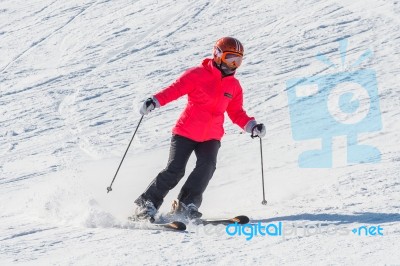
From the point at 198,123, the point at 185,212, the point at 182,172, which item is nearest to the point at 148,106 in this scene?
the point at 198,123

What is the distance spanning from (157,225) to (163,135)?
13.4 ft

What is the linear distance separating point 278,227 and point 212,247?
2.03ft

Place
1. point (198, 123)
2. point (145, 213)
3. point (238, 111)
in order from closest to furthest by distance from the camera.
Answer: point (145, 213) < point (198, 123) < point (238, 111)

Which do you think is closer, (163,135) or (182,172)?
(182,172)

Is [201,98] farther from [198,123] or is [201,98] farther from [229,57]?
[229,57]

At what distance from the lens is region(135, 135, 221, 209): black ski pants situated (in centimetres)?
520

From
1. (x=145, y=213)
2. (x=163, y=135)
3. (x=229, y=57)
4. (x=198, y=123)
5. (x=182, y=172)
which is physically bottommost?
(x=145, y=213)

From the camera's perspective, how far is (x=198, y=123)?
5.21 m

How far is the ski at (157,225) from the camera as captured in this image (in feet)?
15.0

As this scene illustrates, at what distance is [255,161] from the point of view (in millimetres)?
7156

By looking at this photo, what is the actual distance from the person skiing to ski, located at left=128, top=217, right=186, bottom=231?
0.66 ft

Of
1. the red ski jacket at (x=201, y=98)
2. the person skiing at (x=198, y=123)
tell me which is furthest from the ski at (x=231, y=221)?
the red ski jacket at (x=201, y=98)

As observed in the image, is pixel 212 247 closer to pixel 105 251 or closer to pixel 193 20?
pixel 105 251

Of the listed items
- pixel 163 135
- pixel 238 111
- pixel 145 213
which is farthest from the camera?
pixel 163 135
